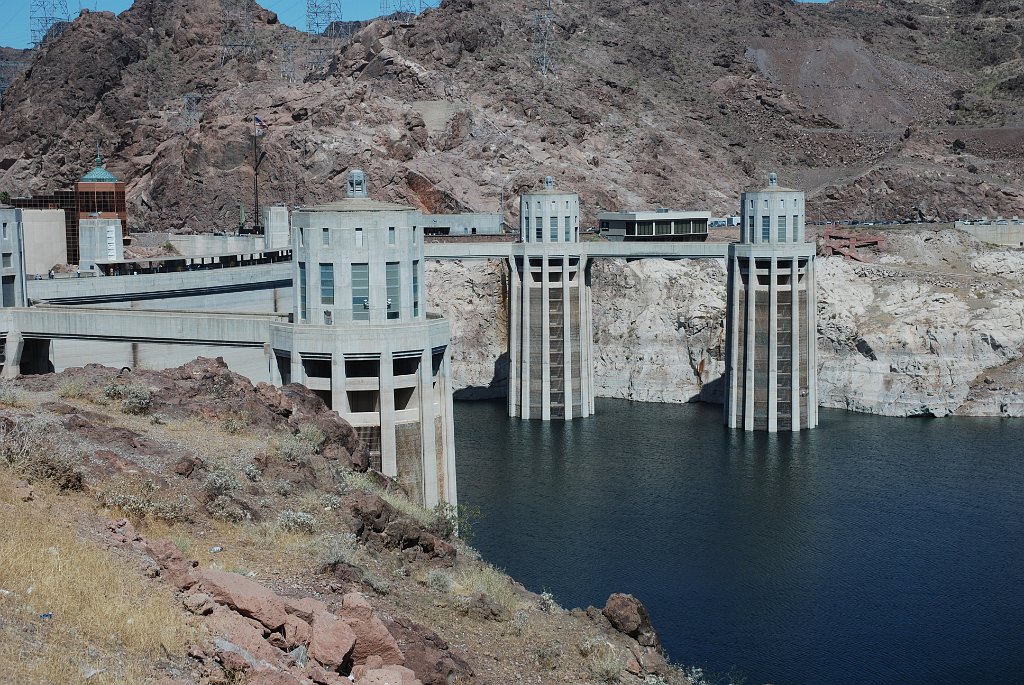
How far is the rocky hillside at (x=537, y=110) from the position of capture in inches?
4766

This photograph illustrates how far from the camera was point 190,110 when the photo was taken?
459 feet

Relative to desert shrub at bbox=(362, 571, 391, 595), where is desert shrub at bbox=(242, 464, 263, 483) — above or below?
above

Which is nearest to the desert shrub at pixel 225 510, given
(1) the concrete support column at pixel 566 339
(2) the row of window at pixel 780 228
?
(2) the row of window at pixel 780 228

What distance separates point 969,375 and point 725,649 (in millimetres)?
54484

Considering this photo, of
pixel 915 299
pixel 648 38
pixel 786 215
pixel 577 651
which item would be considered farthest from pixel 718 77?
pixel 577 651

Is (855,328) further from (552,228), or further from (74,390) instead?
(74,390)

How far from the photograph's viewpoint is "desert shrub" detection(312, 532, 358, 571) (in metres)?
22.2

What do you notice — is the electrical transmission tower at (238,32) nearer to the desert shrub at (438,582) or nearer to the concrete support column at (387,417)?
the concrete support column at (387,417)

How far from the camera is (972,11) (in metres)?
194

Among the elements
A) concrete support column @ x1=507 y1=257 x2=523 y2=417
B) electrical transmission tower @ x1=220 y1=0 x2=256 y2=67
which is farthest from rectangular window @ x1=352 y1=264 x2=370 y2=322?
electrical transmission tower @ x1=220 y1=0 x2=256 y2=67

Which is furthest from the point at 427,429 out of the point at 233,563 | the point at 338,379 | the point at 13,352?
the point at 233,563

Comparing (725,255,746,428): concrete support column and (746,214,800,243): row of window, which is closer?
(746,214,800,243): row of window

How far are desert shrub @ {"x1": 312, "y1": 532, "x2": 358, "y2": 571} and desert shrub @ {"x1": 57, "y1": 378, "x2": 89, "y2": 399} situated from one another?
8.01 metres

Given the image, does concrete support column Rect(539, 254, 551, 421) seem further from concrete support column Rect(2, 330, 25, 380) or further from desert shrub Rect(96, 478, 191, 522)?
desert shrub Rect(96, 478, 191, 522)
